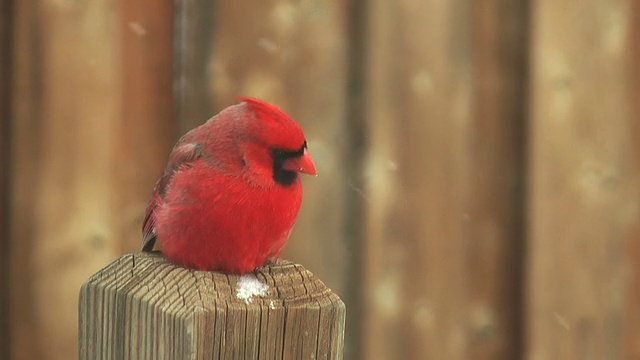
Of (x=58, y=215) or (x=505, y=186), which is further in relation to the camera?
(x=505, y=186)

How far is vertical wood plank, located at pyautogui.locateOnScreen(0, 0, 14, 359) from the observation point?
4.87 feet

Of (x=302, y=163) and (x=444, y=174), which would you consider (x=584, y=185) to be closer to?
(x=444, y=174)

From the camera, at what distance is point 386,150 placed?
1.63 m

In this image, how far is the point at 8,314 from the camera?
1509 mm

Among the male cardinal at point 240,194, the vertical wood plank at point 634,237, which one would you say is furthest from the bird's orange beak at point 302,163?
the vertical wood plank at point 634,237

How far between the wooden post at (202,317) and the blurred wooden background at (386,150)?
0.65 m

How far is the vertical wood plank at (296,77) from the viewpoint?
1556mm

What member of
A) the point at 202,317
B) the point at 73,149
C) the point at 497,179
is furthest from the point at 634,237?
the point at 202,317

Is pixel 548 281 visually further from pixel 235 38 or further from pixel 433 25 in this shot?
pixel 235 38

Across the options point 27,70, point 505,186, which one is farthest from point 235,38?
point 505,186

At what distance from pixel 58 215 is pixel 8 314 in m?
0.20

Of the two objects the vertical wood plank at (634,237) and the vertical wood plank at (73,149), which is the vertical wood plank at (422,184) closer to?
the vertical wood plank at (634,237)

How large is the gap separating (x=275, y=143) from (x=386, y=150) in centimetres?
67

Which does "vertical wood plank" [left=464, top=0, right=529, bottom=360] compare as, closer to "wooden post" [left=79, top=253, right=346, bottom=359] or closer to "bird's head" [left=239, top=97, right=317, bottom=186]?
"bird's head" [left=239, top=97, right=317, bottom=186]
